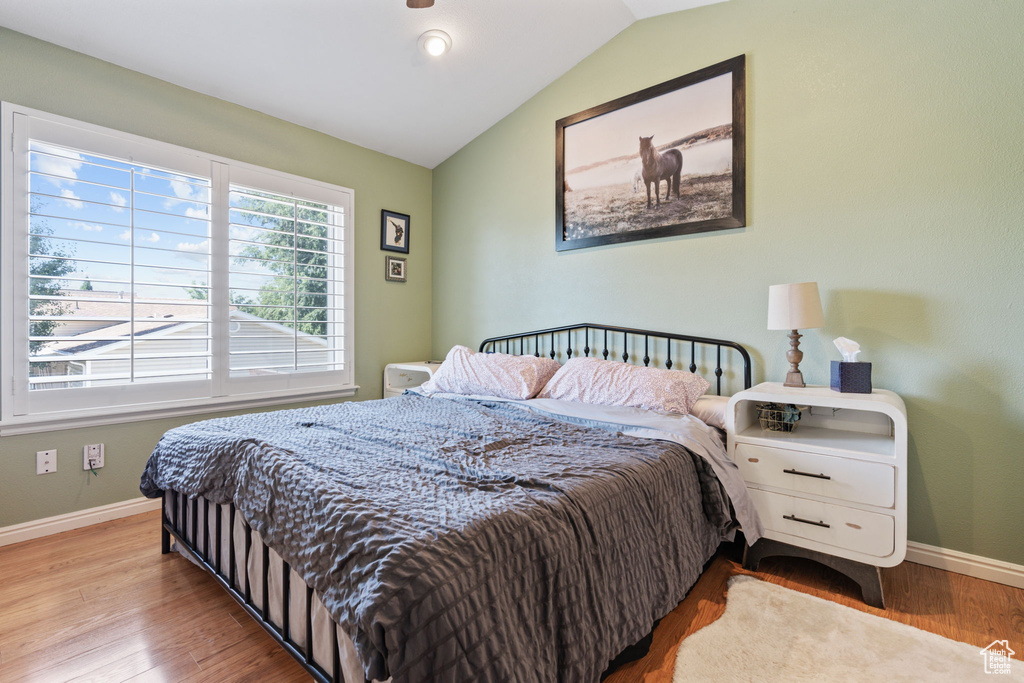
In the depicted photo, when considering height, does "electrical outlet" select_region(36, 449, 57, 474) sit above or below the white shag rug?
above

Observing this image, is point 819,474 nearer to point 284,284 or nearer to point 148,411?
point 284,284

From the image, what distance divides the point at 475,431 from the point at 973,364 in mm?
2087

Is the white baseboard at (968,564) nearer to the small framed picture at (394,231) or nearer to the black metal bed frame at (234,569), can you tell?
the black metal bed frame at (234,569)

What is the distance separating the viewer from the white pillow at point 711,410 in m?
2.11

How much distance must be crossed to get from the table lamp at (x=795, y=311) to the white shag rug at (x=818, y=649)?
93cm

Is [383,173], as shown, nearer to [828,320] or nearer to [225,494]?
[225,494]

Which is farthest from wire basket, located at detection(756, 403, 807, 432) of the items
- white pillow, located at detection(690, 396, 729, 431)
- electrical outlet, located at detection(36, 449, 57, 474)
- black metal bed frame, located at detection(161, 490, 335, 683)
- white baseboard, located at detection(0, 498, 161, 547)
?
electrical outlet, located at detection(36, 449, 57, 474)

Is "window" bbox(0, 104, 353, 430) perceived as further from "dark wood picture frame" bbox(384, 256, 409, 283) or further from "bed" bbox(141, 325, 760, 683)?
"bed" bbox(141, 325, 760, 683)

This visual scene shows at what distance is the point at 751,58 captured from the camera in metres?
2.38

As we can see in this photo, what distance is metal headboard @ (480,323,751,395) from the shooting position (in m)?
2.50

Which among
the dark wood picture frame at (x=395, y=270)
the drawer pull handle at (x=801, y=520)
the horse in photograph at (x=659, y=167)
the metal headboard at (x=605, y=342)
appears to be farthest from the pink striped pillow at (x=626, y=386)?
the dark wood picture frame at (x=395, y=270)

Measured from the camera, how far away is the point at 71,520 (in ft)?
7.70

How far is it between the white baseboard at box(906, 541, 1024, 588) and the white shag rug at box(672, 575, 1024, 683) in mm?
449

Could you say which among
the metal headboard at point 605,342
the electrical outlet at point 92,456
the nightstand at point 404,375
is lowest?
the electrical outlet at point 92,456
